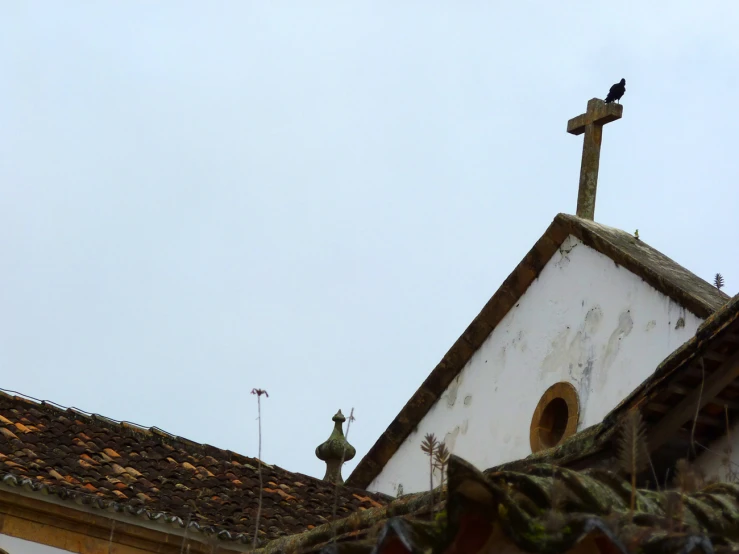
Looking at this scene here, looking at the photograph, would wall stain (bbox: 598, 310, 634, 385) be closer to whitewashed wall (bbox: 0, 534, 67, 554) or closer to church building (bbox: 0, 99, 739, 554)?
church building (bbox: 0, 99, 739, 554)

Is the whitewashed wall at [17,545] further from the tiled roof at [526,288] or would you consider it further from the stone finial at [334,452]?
the tiled roof at [526,288]

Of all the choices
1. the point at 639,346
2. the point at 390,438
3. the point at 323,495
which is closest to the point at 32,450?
the point at 323,495

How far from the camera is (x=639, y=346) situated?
38.4 feet

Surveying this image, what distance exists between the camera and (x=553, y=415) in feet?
41.1

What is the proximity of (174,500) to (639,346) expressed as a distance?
14.1ft

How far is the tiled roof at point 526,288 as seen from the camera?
11523 millimetres

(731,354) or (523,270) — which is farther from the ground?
(523,270)

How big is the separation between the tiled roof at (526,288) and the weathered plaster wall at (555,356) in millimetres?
87

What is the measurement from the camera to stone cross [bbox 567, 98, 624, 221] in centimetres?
1362

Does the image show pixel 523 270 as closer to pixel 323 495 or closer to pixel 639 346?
pixel 639 346

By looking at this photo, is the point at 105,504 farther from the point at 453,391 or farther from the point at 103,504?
the point at 453,391

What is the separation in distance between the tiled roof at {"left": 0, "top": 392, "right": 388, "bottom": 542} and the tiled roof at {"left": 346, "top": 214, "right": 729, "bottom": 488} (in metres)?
1.05

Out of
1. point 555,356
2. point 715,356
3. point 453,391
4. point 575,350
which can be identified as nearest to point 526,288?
point 555,356

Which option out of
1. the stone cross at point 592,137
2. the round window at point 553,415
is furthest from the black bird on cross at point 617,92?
the round window at point 553,415
